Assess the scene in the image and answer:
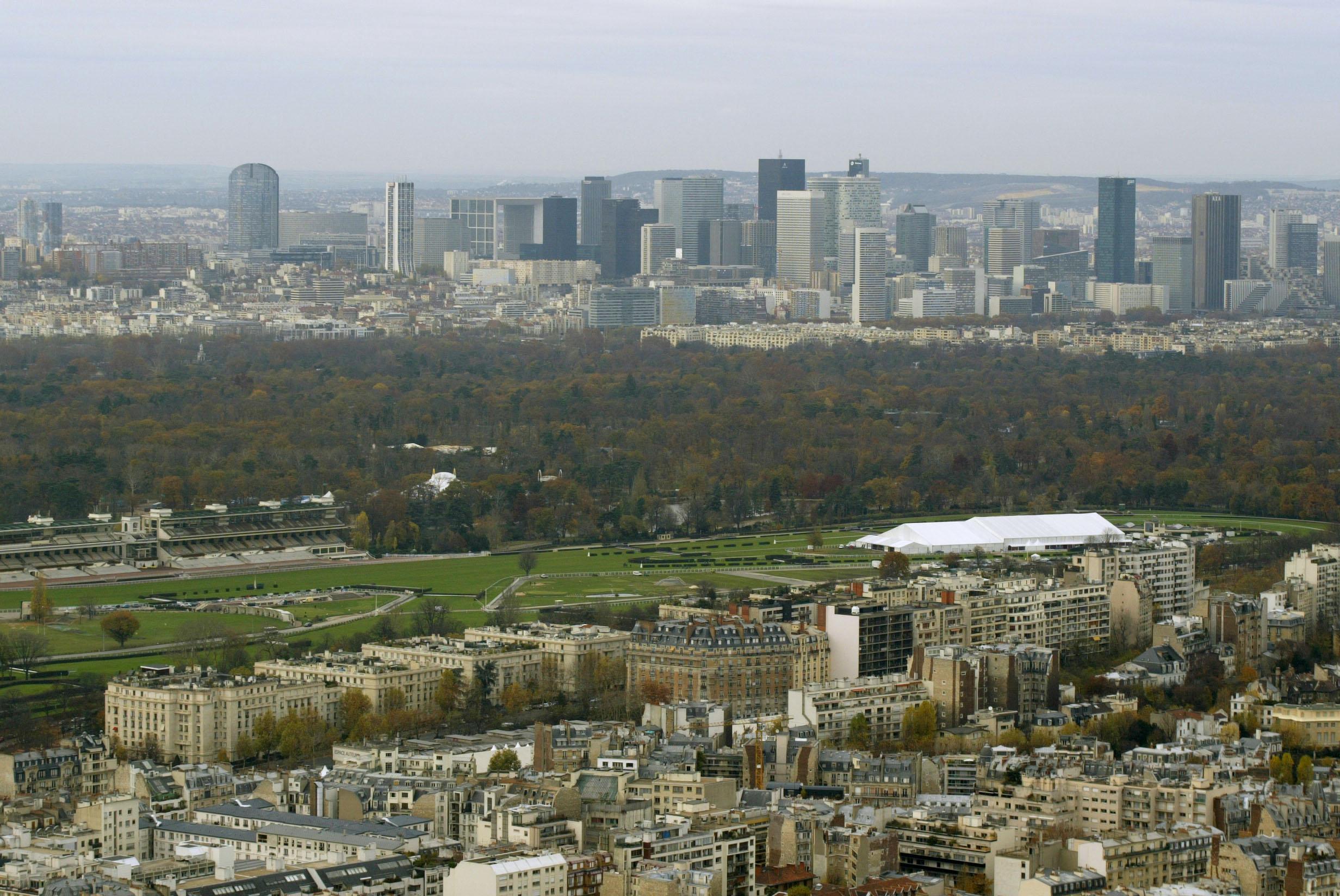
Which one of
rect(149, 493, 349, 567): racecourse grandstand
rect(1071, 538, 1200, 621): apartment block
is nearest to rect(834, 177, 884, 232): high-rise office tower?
rect(149, 493, 349, 567): racecourse grandstand

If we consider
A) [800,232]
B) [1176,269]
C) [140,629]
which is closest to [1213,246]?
[1176,269]

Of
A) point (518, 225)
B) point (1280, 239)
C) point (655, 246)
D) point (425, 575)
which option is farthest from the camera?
point (518, 225)

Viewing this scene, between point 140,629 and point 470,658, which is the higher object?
point 470,658

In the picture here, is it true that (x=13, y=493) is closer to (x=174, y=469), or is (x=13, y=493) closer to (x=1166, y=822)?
(x=174, y=469)

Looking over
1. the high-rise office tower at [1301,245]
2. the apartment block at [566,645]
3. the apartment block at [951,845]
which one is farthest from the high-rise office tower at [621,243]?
the apartment block at [951,845]

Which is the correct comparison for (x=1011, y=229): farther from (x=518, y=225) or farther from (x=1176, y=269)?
(x=518, y=225)

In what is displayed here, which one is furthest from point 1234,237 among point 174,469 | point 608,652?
point 608,652

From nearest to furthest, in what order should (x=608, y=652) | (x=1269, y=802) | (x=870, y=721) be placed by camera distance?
(x=1269, y=802), (x=870, y=721), (x=608, y=652)
